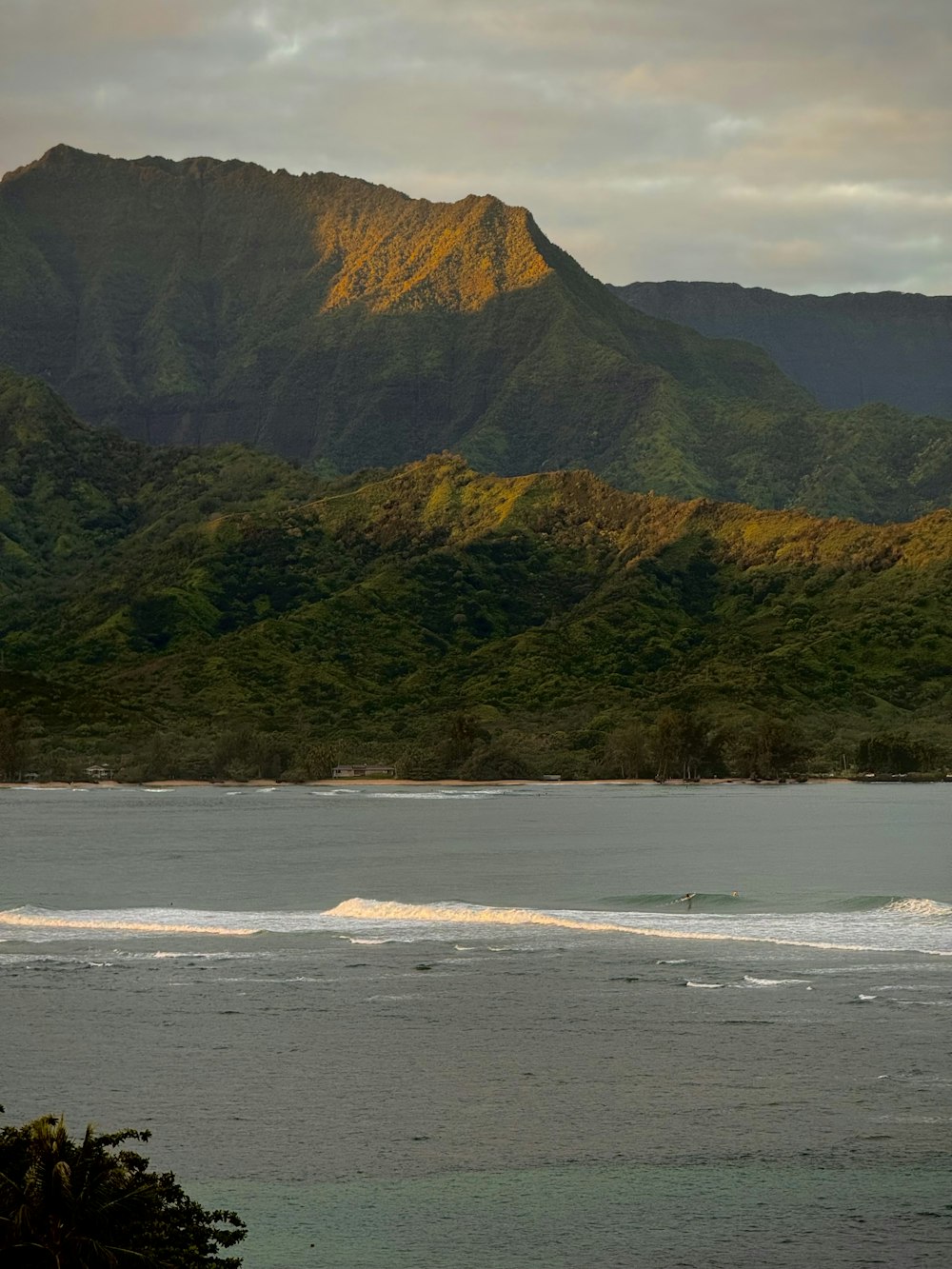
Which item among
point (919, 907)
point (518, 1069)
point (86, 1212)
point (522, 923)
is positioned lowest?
point (522, 923)

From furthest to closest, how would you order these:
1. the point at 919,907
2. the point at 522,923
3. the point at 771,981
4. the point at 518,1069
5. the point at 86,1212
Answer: the point at 919,907 < the point at 522,923 < the point at 771,981 < the point at 518,1069 < the point at 86,1212

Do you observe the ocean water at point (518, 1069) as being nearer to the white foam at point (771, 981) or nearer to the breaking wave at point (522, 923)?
the white foam at point (771, 981)

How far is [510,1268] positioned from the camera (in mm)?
24047

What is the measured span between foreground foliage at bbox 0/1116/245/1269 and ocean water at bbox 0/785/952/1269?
4762 millimetres

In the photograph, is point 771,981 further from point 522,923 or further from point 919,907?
point 919,907

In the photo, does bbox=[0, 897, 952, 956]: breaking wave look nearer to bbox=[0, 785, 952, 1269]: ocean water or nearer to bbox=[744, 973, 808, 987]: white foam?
bbox=[0, 785, 952, 1269]: ocean water

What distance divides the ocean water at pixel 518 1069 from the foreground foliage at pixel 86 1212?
4762mm

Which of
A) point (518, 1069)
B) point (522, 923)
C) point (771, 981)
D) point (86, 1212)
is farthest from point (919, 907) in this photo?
point (86, 1212)

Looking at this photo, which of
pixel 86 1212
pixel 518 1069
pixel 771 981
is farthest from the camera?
pixel 771 981

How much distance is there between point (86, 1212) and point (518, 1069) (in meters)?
19.0

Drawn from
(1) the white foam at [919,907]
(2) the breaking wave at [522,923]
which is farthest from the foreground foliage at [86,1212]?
(1) the white foam at [919,907]

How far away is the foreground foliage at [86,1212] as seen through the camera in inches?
749

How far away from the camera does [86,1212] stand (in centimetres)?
1927

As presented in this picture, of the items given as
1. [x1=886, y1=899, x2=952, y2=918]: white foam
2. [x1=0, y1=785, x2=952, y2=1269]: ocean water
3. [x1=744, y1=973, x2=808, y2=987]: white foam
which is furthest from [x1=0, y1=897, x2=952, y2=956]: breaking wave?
[x1=744, y1=973, x2=808, y2=987]: white foam
